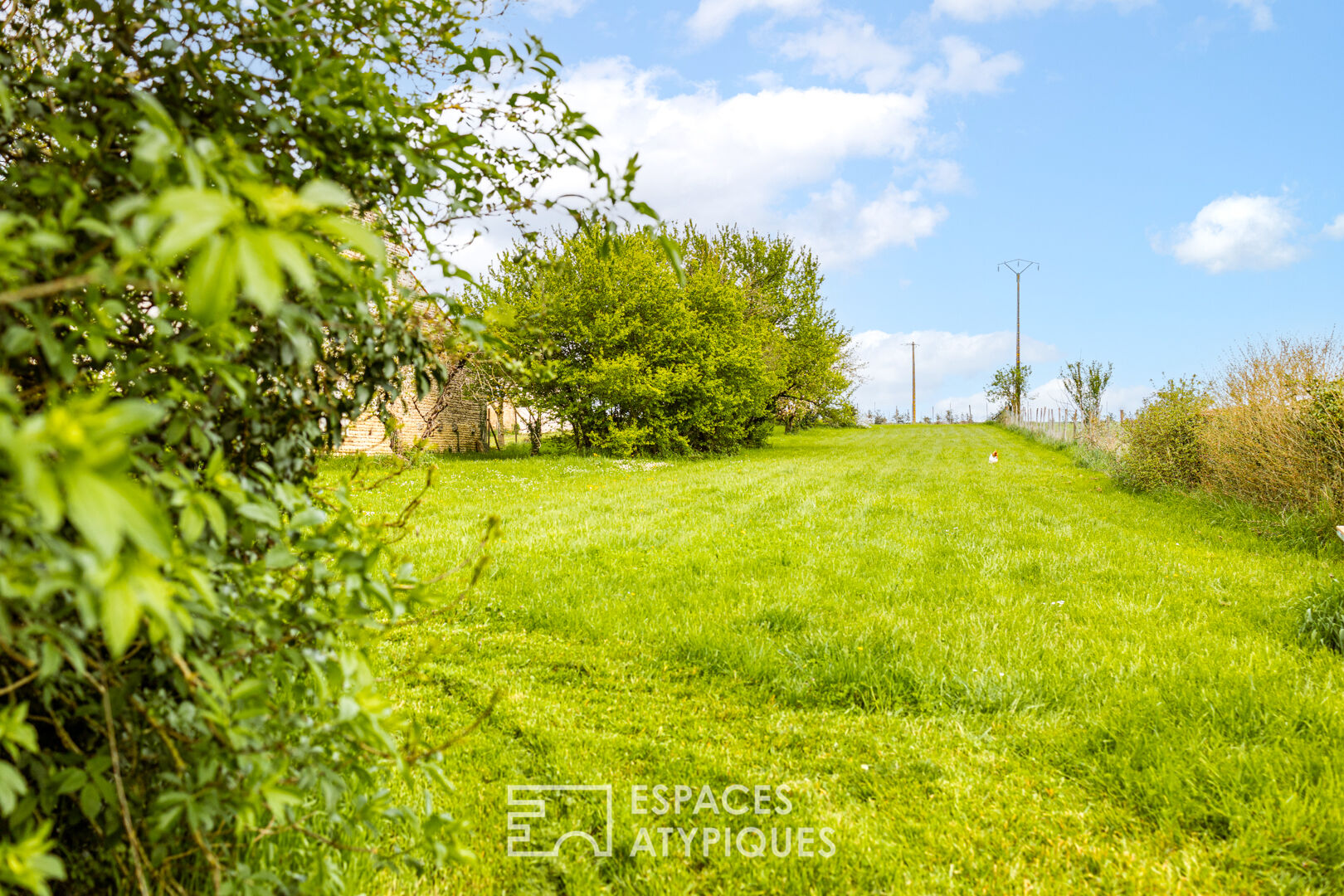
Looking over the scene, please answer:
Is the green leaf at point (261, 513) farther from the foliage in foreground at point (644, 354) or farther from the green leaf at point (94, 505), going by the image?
the foliage in foreground at point (644, 354)

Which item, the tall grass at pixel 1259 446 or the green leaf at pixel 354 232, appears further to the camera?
the tall grass at pixel 1259 446

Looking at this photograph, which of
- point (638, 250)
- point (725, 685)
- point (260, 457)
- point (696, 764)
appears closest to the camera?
point (260, 457)

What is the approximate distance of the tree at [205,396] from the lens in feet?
3.48

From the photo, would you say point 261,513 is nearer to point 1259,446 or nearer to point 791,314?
point 1259,446

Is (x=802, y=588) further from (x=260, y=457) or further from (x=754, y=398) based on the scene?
(x=754, y=398)

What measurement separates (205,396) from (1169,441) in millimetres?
14314

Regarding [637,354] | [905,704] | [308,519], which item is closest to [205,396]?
[308,519]

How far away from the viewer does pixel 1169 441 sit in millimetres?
12078

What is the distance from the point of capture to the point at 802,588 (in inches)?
236

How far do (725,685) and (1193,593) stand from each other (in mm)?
4578

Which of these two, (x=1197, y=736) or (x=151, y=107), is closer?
(x=151, y=107)

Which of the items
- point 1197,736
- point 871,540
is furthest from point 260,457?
point 871,540
